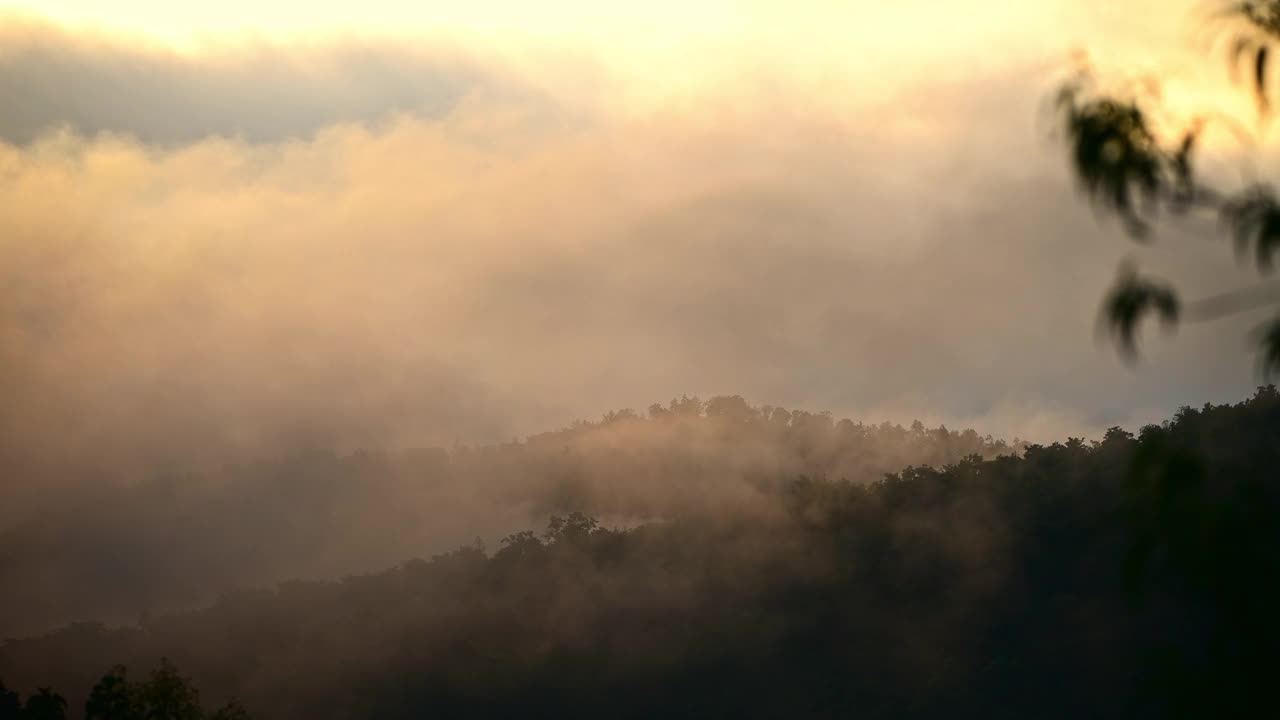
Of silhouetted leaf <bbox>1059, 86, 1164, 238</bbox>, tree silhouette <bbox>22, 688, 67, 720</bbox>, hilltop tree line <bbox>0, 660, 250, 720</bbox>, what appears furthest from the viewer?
Answer: tree silhouette <bbox>22, 688, 67, 720</bbox>

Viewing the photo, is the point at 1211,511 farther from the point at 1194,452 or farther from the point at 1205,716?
the point at 1205,716

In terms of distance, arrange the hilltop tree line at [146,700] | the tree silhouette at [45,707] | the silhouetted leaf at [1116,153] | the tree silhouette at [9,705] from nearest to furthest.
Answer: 1. the silhouetted leaf at [1116,153]
2. the hilltop tree line at [146,700]
3. the tree silhouette at [45,707]
4. the tree silhouette at [9,705]

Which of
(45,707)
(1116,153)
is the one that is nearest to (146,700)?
(45,707)

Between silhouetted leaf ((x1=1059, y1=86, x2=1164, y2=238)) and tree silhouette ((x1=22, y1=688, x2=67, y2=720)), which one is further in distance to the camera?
tree silhouette ((x1=22, y1=688, x2=67, y2=720))

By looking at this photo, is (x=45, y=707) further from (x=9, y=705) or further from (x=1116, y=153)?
(x=1116, y=153)

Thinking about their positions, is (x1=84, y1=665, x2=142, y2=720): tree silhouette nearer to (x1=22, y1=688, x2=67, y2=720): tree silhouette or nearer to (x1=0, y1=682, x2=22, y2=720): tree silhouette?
(x1=22, y1=688, x2=67, y2=720): tree silhouette

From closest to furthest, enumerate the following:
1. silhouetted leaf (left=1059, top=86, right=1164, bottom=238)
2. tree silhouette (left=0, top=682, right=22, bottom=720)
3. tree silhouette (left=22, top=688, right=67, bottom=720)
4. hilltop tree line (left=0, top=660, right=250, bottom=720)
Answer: silhouetted leaf (left=1059, top=86, right=1164, bottom=238) < hilltop tree line (left=0, top=660, right=250, bottom=720) < tree silhouette (left=22, top=688, right=67, bottom=720) < tree silhouette (left=0, top=682, right=22, bottom=720)

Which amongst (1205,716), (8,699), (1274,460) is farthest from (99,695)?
(1274,460)

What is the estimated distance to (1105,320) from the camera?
14031 millimetres

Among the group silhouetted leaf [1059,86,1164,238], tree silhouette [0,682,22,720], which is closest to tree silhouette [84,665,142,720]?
tree silhouette [0,682,22,720]

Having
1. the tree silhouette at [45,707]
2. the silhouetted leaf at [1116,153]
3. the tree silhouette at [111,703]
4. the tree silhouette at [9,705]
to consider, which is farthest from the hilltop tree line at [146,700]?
the silhouetted leaf at [1116,153]

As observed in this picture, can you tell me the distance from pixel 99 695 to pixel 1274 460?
134674 mm

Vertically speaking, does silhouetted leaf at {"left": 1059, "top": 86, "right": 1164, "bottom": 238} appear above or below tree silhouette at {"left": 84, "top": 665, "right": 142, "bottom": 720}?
above

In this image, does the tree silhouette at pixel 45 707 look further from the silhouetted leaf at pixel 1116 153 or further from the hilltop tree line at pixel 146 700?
the silhouetted leaf at pixel 1116 153
